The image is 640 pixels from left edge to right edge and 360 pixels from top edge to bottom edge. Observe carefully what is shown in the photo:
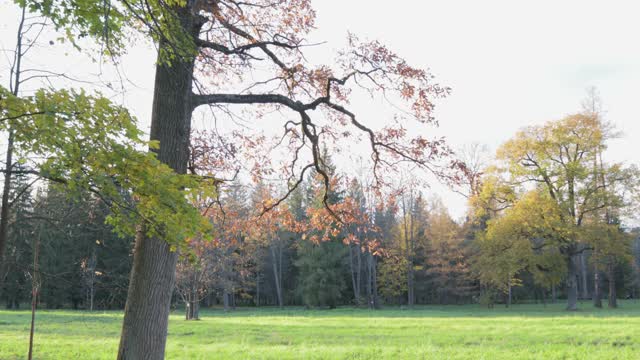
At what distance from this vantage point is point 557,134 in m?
32.9

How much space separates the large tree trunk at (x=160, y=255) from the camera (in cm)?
588

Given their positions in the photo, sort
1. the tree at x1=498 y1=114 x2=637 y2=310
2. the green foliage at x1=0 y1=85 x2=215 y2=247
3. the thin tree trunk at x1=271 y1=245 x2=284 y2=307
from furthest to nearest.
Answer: the thin tree trunk at x1=271 y1=245 x2=284 y2=307 < the tree at x1=498 y1=114 x2=637 y2=310 < the green foliage at x1=0 y1=85 x2=215 y2=247

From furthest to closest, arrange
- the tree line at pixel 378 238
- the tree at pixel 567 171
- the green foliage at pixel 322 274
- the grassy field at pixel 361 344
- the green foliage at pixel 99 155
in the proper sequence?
1. the green foliage at pixel 322 274
2. the tree at pixel 567 171
3. the grassy field at pixel 361 344
4. the tree line at pixel 378 238
5. the green foliage at pixel 99 155

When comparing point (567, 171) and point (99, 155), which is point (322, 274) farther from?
point (99, 155)

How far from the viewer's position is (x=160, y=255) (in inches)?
238

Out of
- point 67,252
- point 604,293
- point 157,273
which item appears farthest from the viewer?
point 604,293

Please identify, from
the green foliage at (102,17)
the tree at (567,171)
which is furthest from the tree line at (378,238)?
the green foliage at (102,17)

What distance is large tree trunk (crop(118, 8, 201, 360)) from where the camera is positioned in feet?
19.3

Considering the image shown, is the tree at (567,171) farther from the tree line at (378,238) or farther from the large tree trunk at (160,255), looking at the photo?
the large tree trunk at (160,255)

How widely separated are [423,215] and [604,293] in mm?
28850

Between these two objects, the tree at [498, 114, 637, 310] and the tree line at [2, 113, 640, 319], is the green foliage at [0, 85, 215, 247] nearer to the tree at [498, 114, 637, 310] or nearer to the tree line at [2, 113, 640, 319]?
the tree line at [2, 113, 640, 319]

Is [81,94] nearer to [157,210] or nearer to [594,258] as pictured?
[157,210]

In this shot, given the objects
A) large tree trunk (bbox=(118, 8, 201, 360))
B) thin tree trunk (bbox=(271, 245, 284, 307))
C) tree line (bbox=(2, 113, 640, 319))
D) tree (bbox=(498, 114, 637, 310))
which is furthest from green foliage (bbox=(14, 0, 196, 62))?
thin tree trunk (bbox=(271, 245, 284, 307))

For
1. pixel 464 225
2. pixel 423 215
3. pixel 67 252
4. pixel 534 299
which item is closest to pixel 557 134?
pixel 464 225
